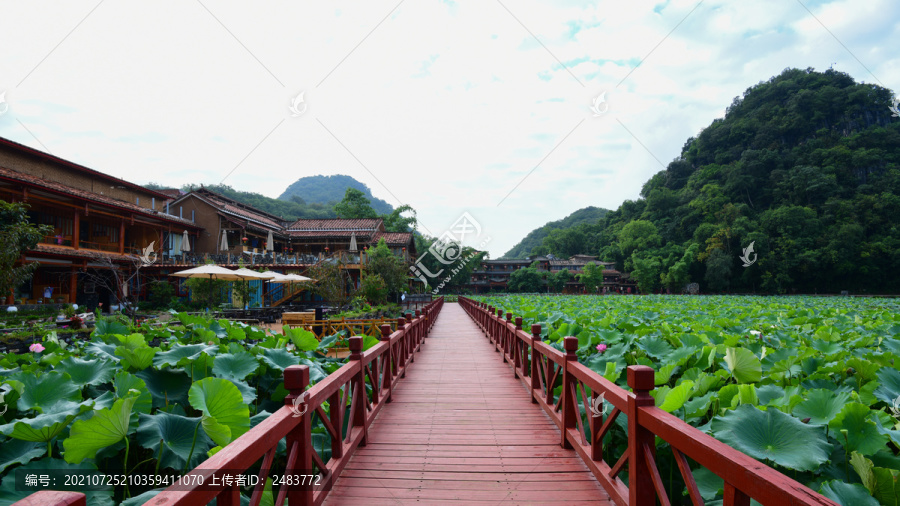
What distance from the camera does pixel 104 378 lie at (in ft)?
7.66

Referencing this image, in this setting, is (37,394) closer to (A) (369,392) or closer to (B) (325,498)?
(B) (325,498)

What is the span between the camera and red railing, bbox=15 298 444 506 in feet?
3.81

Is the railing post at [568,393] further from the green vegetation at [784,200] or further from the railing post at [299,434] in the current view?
the green vegetation at [784,200]

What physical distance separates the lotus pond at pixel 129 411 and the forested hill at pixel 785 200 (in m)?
44.5

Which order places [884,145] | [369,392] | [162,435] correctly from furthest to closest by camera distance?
[884,145], [369,392], [162,435]

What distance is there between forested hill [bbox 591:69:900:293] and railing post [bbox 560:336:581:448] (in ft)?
140

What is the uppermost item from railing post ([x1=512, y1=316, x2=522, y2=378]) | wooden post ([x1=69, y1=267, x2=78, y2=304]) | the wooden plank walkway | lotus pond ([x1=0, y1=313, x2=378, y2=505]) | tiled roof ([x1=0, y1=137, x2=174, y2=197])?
tiled roof ([x1=0, y1=137, x2=174, y2=197])

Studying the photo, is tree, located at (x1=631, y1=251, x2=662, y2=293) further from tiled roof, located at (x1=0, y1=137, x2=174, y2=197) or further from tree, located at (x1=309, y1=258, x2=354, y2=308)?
tiled roof, located at (x1=0, y1=137, x2=174, y2=197)

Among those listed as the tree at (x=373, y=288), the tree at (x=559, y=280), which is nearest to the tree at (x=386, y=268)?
the tree at (x=373, y=288)

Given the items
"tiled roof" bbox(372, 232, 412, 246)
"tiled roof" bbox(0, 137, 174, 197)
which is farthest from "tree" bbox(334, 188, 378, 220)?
"tiled roof" bbox(0, 137, 174, 197)

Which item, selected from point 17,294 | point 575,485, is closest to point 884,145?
point 575,485

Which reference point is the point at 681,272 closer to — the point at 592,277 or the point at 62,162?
the point at 592,277

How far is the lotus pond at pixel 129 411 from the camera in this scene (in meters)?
1.56

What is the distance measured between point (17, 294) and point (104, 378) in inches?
663
